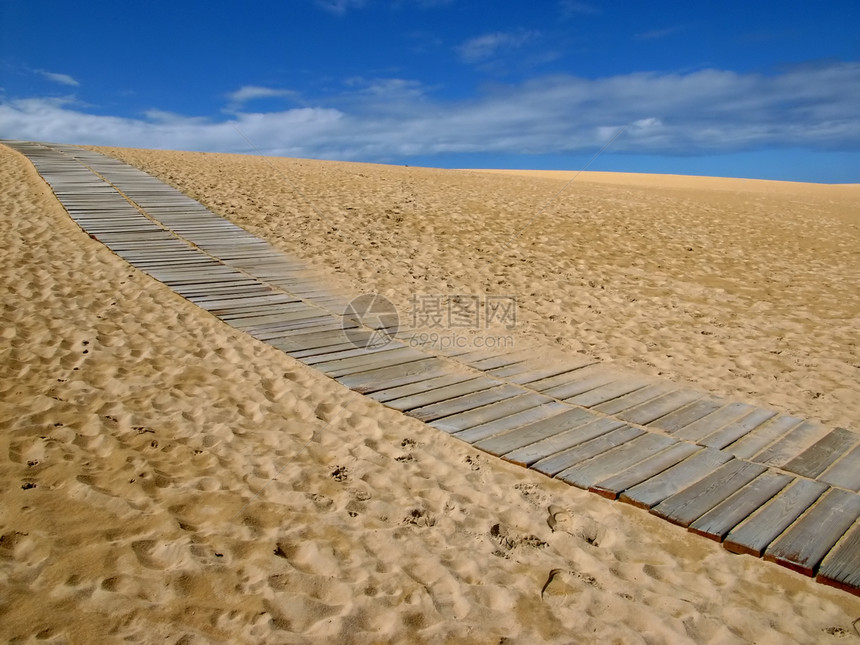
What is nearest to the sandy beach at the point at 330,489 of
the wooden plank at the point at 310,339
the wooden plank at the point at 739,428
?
the wooden plank at the point at 310,339

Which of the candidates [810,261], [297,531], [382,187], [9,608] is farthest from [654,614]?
[382,187]

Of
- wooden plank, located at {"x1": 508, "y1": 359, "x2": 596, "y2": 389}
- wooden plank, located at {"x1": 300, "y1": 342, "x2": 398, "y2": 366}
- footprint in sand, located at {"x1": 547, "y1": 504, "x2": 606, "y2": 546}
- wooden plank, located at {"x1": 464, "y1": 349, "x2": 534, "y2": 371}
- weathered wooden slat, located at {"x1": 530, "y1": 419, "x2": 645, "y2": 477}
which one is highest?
wooden plank, located at {"x1": 300, "y1": 342, "x2": 398, "y2": 366}

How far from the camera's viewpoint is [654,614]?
8.52 feet

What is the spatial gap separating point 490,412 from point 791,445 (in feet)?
7.15

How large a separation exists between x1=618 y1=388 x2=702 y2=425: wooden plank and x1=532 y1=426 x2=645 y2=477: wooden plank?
198 millimetres

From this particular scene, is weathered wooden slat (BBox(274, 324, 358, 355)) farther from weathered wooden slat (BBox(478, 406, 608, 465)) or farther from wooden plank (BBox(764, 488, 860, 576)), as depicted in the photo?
wooden plank (BBox(764, 488, 860, 576))

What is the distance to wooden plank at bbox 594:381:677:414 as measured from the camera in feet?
15.4

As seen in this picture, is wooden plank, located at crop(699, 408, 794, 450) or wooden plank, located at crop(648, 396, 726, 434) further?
wooden plank, located at crop(648, 396, 726, 434)

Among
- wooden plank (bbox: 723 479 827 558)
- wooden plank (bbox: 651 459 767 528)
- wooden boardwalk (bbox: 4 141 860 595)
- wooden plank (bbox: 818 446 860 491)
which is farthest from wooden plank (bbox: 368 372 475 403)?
wooden plank (bbox: 818 446 860 491)

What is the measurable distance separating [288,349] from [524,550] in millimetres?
3417

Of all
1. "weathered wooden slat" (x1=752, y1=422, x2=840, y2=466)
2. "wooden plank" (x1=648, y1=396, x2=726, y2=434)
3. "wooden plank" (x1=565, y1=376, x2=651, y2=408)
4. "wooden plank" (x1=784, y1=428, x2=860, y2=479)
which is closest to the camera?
"wooden plank" (x1=784, y1=428, x2=860, y2=479)

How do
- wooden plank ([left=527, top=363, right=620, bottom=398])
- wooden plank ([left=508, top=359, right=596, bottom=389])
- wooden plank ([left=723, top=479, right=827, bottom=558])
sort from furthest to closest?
wooden plank ([left=508, top=359, right=596, bottom=389]), wooden plank ([left=527, top=363, right=620, bottom=398]), wooden plank ([left=723, top=479, right=827, bottom=558])

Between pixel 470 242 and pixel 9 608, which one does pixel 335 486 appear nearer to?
pixel 9 608

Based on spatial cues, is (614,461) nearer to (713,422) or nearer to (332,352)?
(713,422)
